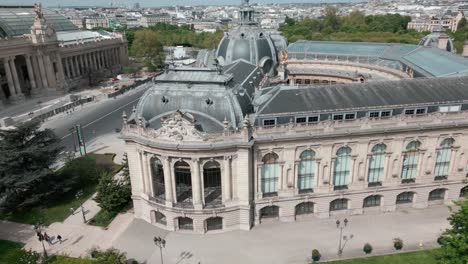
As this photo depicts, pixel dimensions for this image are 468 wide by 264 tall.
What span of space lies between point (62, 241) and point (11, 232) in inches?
346

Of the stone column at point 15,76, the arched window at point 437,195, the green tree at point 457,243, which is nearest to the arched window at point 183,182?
the green tree at point 457,243

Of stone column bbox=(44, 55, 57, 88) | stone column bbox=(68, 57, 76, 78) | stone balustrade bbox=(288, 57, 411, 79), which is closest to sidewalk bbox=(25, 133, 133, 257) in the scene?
stone balustrade bbox=(288, 57, 411, 79)

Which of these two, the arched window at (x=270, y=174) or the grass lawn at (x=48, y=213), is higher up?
the arched window at (x=270, y=174)

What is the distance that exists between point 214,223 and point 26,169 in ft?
101

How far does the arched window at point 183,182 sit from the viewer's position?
49.9 metres

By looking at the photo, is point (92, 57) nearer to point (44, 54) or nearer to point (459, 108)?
point (44, 54)

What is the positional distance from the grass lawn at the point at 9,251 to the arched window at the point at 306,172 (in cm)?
3790

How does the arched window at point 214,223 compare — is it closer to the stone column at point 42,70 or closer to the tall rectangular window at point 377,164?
the tall rectangular window at point 377,164

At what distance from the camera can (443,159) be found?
55625 mm

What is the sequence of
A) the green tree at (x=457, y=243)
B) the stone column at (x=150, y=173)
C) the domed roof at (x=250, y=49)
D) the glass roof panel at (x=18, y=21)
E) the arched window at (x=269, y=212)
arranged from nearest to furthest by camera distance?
the green tree at (x=457, y=243), the stone column at (x=150, y=173), the arched window at (x=269, y=212), the domed roof at (x=250, y=49), the glass roof panel at (x=18, y=21)

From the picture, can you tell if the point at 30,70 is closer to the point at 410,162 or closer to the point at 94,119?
the point at 94,119

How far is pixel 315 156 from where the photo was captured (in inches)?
2052

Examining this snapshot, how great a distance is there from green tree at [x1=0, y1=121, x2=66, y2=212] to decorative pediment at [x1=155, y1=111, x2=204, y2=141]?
24627 millimetres

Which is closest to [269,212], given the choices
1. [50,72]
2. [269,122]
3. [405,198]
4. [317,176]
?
[317,176]
